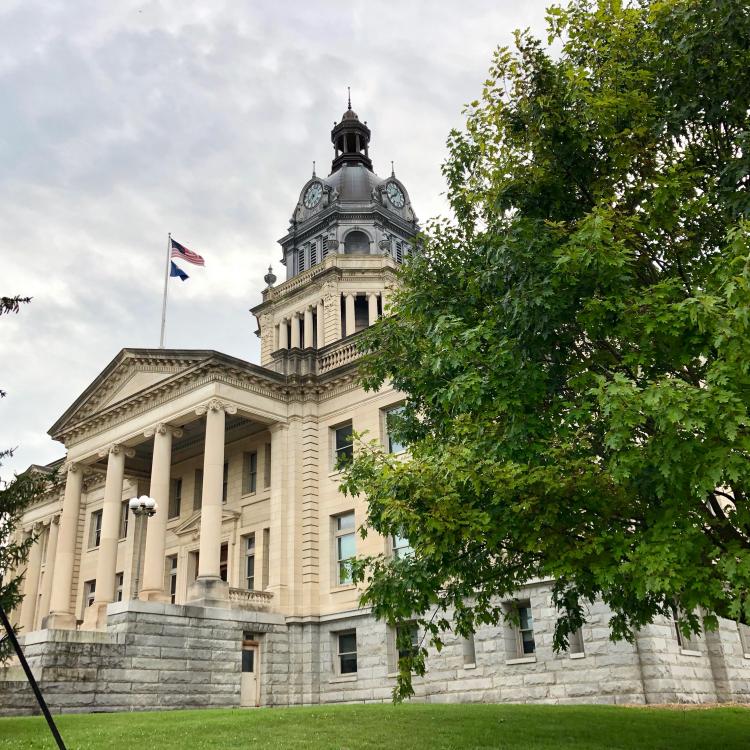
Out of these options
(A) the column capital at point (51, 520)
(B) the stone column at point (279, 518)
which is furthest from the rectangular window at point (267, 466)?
(A) the column capital at point (51, 520)

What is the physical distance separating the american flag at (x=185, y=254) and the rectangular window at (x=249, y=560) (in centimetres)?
1331

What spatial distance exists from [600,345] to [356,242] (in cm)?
3799

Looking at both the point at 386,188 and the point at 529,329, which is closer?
the point at 529,329

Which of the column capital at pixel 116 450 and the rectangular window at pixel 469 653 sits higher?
the column capital at pixel 116 450

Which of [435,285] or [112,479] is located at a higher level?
[112,479]

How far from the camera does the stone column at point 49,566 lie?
4272 centimetres

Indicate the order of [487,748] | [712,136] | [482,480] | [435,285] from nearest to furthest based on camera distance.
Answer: [482,480] < [712,136] < [487,748] < [435,285]

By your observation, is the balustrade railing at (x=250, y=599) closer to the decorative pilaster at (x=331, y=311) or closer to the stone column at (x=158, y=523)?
the stone column at (x=158, y=523)

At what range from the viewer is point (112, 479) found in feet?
111

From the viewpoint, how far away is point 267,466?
34.3 meters

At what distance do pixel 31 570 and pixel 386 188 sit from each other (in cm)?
3124

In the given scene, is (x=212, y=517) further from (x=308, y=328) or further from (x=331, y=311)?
(x=308, y=328)

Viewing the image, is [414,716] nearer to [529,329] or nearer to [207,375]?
[529,329]

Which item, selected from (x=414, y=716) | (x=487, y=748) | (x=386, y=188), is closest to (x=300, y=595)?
(x=414, y=716)
